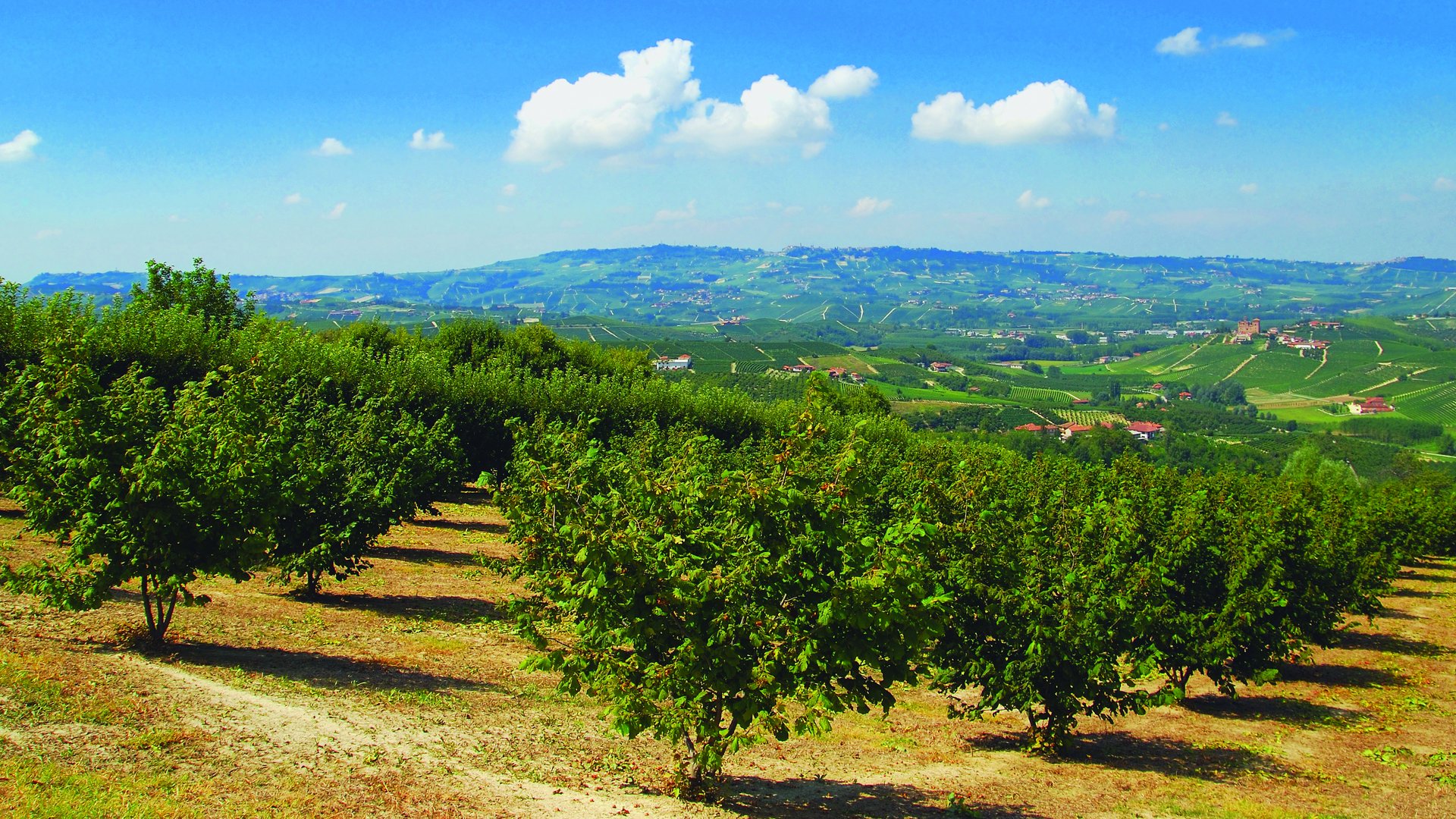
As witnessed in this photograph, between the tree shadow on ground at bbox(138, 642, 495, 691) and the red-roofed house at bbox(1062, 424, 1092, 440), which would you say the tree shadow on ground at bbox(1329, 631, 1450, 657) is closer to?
the tree shadow on ground at bbox(138, 642, 495, 691)

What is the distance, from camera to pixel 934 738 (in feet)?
52.1

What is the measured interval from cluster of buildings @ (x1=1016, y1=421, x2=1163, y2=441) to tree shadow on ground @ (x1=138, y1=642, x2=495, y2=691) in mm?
99149

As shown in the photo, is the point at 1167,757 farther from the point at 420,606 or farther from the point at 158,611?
the point at 158,611

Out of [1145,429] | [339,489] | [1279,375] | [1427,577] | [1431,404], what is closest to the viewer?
[339,489]

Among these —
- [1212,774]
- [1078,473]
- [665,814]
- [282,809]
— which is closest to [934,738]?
[1212,774]

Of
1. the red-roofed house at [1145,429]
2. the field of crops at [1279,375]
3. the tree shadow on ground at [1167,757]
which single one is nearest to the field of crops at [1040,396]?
the red-roofed house at [1145,429]

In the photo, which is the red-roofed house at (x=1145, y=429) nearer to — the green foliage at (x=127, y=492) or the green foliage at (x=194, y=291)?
the green foliage at (x=194, y=291)

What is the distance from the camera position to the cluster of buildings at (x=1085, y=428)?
370 feet

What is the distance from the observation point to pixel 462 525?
112 ft

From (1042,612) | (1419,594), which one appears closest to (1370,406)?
(1419,594)

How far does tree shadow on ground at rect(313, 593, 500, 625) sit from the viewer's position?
19.8 meters

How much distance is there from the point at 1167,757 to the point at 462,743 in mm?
12053

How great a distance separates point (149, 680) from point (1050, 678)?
522 inches

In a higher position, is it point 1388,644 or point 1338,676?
point 1338,676
